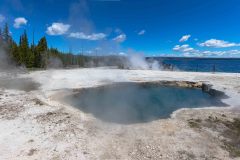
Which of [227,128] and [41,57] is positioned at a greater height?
[41,57]

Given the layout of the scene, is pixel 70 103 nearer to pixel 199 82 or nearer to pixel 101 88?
pixel 101 88

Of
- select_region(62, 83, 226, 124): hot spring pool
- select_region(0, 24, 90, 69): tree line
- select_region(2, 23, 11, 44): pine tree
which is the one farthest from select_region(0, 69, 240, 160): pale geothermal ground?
select_region(2, 23, 11, 44): pine tree

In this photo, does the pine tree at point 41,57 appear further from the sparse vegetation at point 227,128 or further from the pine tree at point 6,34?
the sparse vegetation at point 227,128

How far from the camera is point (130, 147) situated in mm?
7828

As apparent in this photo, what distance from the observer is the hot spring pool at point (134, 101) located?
40.1ft

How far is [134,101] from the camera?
53.1 ft

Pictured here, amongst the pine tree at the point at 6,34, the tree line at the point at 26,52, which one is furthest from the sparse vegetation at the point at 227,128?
the pine tree at the point at 6,34

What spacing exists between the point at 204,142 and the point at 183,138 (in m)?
0.79

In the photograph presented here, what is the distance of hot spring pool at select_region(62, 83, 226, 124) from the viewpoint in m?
12.2

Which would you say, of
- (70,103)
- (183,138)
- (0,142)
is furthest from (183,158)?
(70,103)

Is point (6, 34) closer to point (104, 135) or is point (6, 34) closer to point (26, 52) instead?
point (26, 52)

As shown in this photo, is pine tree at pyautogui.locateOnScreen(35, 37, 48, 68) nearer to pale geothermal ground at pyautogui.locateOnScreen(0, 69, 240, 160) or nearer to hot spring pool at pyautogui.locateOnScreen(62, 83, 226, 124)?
hot spring pool at pyautogui.locateOnScreen(62, 83, 226, 124)

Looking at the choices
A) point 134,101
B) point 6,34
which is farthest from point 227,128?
point 6,34

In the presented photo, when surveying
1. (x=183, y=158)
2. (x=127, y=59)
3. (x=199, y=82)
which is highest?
(x=127, y=59)
